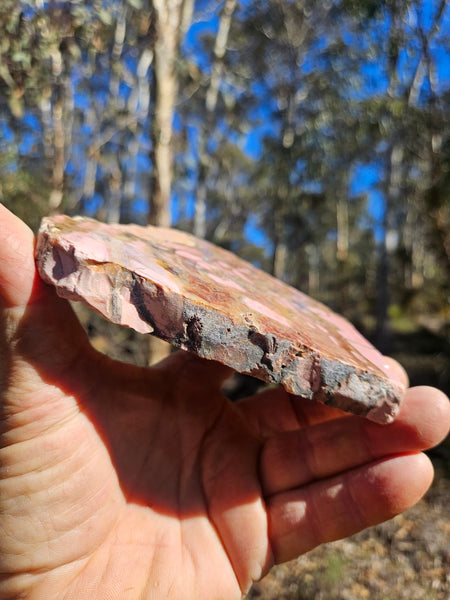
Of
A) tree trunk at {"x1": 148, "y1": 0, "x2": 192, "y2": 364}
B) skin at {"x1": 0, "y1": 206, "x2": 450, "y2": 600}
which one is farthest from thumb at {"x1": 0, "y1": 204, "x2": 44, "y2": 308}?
tree trunk at {"x1": 148, "y1": 0, "x2": 192, "y2": 364}

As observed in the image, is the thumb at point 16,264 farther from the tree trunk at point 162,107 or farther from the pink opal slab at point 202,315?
the tree trunk at point 162,107

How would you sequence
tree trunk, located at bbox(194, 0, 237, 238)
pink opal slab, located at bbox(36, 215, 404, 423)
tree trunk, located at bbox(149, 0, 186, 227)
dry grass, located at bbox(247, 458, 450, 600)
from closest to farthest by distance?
pink opal slab, located at bbox(36, 215, 404, 423) < dry grass, located at bbox(247, 458, 450, 600) < tree trunk, located at bbox(149, 0, 186, 227) < tree trunk, located at bbox(194, 0, 237, 238)

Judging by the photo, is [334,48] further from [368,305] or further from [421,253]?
[421,253]

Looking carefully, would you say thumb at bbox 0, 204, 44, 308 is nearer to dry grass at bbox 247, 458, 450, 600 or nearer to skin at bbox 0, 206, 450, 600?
skin at bbox 0, 206, 450, 600

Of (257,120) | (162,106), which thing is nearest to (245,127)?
(257,120)

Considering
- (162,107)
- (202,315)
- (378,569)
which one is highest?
(162,107)

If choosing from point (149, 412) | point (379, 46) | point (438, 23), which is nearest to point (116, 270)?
point (149, 412)

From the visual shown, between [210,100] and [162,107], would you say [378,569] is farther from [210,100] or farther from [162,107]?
[210,100]
